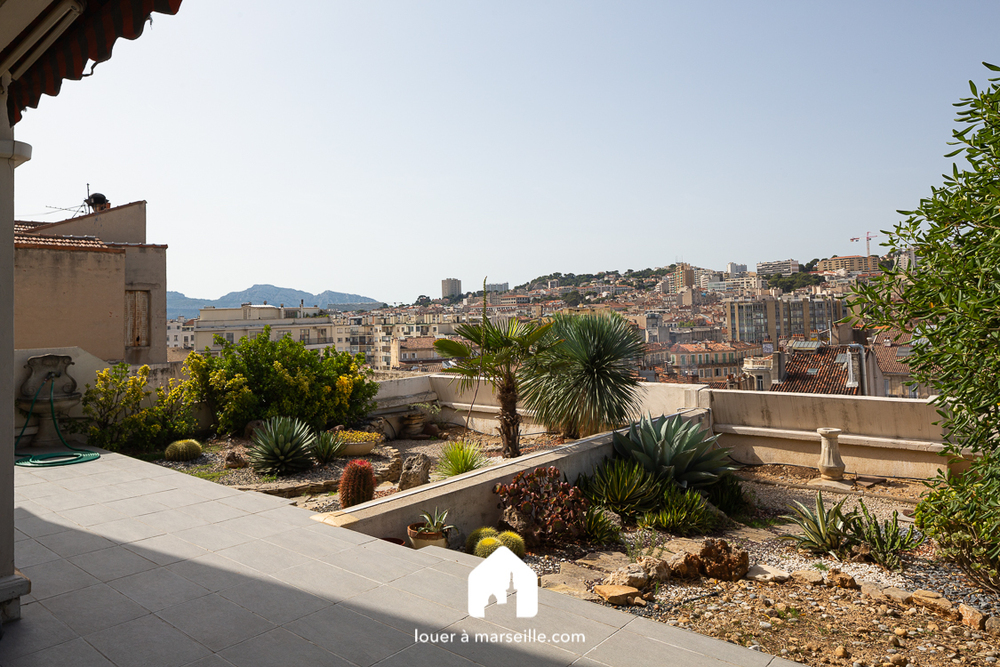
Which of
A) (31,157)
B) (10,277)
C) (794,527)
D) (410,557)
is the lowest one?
(794,527)

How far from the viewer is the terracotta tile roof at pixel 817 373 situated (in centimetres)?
2044

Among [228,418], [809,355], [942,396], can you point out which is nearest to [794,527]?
[942,396]

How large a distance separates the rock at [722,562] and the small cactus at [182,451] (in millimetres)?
6882

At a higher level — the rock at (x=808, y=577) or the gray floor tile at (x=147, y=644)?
the gray floor tile at (x=147, y=644)

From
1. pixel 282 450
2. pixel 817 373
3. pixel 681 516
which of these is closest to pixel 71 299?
pixel 282 450

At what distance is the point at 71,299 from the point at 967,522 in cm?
1431

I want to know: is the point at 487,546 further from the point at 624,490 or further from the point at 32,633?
the point at 32,633

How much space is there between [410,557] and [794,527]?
16.2 feet

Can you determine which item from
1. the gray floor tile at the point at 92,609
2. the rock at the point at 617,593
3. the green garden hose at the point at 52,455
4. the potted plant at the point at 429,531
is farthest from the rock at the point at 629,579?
the green garden hose at the point at 52,455

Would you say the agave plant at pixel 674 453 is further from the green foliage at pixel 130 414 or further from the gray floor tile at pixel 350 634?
the green foliage at pixel 130 414

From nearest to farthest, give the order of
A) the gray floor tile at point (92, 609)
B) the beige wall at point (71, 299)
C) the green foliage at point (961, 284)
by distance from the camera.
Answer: the gray floor tile at point (92, 609)
the green foliage at point (961, 284)
the beige wall at point (71, 299)

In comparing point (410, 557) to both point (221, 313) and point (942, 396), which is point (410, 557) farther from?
point (221, 313)

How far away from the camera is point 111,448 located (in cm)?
823

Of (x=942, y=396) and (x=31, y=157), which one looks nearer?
(x=31, y=157)
